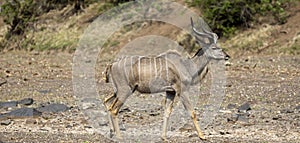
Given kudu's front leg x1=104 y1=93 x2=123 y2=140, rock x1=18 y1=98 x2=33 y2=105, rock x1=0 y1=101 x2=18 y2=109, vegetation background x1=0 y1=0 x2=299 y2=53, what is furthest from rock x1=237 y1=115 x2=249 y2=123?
vegetation background x1=0 y1=0 x2=299 y2=53

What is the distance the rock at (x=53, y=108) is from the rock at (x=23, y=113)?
0.26 metres

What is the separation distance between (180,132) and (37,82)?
355 inches

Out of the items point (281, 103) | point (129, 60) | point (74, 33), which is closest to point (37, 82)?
point (281, 103)

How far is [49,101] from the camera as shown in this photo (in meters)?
15.5

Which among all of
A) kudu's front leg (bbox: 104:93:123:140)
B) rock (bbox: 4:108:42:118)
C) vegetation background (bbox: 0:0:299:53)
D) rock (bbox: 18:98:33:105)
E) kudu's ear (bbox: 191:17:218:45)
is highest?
kudu's ear (bbox: 191:17:218:45)

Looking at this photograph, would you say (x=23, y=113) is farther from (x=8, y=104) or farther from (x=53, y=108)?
(x=8, y=104)

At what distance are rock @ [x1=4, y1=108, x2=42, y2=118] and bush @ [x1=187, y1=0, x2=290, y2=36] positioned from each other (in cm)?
1353

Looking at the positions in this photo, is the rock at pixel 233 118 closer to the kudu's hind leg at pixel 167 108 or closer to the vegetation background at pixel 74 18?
the kudu's hind leg at pixel 167 108

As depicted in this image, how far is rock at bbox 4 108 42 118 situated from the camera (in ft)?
43.3

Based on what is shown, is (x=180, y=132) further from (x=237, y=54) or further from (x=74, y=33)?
(x=74, y=33)

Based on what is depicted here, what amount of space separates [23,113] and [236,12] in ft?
47.8

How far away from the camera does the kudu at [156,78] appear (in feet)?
34.3

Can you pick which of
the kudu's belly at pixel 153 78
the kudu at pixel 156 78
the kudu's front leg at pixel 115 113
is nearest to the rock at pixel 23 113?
the kudu at pixel 156 78

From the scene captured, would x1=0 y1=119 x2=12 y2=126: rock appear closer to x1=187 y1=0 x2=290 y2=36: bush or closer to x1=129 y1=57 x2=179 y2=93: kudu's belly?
x1=129 y1=57 x2=179 y2=93: kudu's belly
